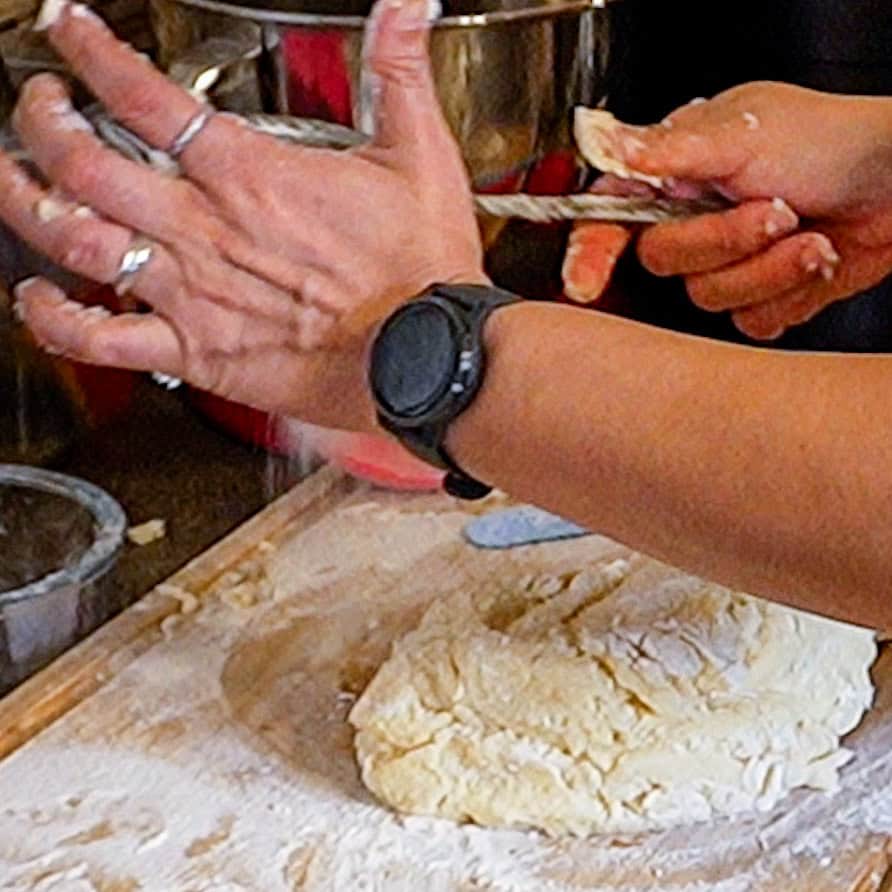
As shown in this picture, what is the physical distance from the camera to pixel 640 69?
4.04ft

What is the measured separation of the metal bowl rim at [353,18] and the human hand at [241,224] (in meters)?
0.25

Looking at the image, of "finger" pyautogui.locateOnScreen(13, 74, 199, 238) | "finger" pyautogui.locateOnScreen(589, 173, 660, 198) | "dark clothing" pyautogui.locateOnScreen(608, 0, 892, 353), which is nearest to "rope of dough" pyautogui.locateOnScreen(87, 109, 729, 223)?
"finger" pyautogui.locateOnScreen(589, 173, 660, 198)

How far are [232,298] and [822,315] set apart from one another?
543 mm

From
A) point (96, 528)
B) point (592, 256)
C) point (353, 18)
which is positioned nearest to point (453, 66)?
point (353, 18)

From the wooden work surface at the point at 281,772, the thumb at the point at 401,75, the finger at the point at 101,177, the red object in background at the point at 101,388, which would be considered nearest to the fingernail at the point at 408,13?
the thumb at the point at 401,75

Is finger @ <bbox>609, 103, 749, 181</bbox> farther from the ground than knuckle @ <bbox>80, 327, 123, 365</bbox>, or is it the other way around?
finger @ <bbox>609, 103, 749, 181</bbox>

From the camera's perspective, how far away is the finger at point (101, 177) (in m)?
0.74

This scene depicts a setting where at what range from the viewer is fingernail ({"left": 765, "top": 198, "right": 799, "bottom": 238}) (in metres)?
0.91

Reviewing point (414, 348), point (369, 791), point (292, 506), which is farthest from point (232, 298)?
point (292, 506)

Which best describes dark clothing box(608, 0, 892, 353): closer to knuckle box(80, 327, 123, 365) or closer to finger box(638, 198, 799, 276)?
finger box(638, 198, 799, 276)

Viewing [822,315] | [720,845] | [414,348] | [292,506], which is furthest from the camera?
[822,315]

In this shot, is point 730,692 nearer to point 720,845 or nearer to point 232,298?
point 720,845

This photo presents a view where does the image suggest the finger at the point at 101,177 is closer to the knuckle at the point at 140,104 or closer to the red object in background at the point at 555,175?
the knuckle at the point at 140,104

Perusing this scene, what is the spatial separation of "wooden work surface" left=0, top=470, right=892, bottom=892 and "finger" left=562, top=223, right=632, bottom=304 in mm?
158
